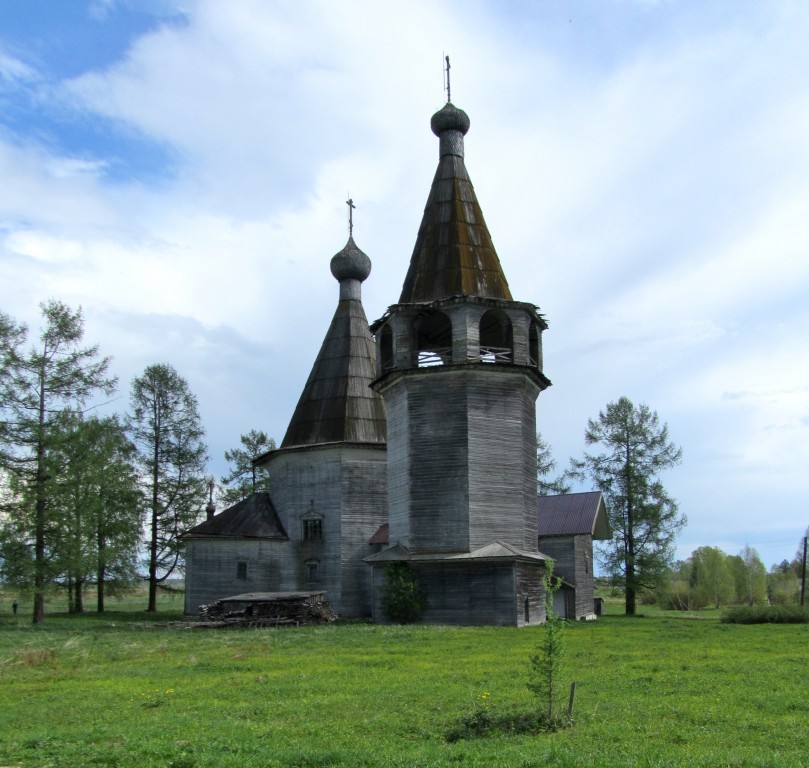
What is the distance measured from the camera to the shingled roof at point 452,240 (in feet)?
90.1

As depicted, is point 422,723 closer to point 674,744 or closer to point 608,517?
point 674,744

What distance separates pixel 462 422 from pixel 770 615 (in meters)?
13.4

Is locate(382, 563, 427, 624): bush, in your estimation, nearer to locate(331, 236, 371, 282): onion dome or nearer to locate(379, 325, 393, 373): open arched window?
locate(379, 325, 393, 373): open arched window

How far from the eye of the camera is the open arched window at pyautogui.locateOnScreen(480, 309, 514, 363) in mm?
27047

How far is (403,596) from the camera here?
2475 centimetres

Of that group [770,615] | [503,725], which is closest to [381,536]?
[770,615]

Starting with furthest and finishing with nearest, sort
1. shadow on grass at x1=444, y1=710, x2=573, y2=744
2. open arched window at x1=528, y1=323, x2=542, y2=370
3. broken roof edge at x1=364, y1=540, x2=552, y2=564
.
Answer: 1. open arched window at x1=528, y1=323, x2=542, y2=370
2. broken roof edge at x1=364, y1=540, x2=552, y2=564
3. shadow on grass at x1=444, y1=710, x2=573, y2=744

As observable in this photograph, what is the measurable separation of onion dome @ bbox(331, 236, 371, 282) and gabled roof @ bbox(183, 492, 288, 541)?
10.6 meters

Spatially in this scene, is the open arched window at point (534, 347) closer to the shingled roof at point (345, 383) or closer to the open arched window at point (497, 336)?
the open arched window at point (497, 336)

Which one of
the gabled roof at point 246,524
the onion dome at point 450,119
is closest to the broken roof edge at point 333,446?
the gabled roof at point 246,524

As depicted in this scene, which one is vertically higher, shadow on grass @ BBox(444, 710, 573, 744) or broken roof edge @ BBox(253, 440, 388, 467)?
broken roof edge @ BBox(253, 440, 388, 467)

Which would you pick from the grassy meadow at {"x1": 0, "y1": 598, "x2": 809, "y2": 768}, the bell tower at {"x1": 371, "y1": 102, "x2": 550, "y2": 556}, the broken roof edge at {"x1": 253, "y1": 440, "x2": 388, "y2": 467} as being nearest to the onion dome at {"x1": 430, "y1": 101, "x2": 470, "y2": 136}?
the bell tower at {"x1": 371, "y1": 102, "x2": 550, "y2": 556}

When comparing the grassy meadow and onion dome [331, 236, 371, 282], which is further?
onion dome [331, 236, 371, 282]

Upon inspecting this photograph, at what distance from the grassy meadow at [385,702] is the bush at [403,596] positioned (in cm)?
557
